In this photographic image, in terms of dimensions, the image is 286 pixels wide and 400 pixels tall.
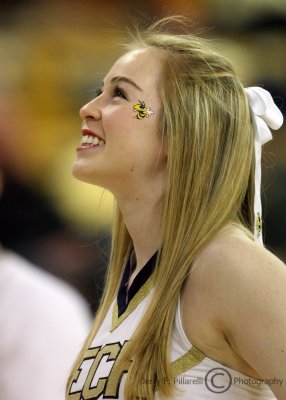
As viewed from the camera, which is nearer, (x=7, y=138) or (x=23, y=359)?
(x=23, y=359)

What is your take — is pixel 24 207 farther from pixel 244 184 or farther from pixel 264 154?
pixel 244 184

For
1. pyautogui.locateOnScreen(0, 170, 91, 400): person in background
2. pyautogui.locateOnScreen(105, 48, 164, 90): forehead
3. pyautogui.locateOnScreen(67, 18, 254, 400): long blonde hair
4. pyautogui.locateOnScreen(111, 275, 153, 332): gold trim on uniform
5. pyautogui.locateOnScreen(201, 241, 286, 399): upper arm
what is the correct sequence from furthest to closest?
pyautogui.locateOnScreen(0, 170, 91, 400): person in background → pyautogui.locateOnScreen(105, 48, 164, 90): forehead → pyautogui.locateOnScreen(111, 275, 153, 332): gold trim on uniform → pyautogui.locateOnScreen(67, 18, 254, 400): long blonde hair → pyautogui.locateOnScreen(201, 241, 286, 399): upper arm

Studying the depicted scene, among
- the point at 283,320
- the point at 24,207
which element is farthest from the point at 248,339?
the point at 24,207

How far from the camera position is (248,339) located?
1.34m

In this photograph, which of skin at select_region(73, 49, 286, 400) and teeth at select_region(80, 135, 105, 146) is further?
teeth at select_region(80, 135, 105, 146)

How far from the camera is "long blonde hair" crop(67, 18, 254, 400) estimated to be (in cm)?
144

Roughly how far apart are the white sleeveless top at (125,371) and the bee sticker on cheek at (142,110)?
0.31 m

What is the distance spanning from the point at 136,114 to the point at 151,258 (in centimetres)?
29

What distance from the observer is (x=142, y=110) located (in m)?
1.66

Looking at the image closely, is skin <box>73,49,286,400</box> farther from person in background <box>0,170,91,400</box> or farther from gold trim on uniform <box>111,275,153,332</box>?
person in background <box>0,170,91,400</box>

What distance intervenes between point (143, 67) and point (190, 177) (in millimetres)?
301

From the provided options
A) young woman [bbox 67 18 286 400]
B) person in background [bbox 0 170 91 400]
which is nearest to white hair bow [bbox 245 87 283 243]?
young woman [bbox 67 18 286 400]

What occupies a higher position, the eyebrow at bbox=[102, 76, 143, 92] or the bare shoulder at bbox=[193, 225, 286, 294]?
the eyebrow at bbox=[102, 76, 143, 92]

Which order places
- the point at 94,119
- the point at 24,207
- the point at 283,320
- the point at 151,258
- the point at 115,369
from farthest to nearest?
1. the point at 24,207
2. the point at 94,119
3. the point at 151,258
4. the point at 115,369
5. the point at 283,320
